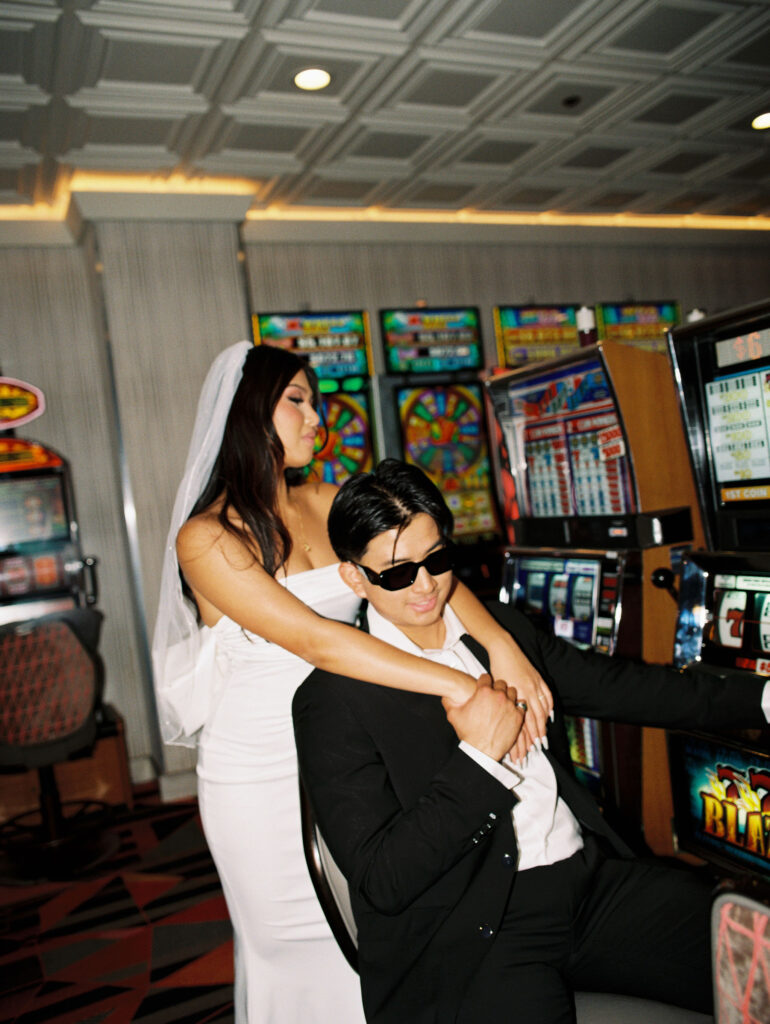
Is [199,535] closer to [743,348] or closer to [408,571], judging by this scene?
[408,571]

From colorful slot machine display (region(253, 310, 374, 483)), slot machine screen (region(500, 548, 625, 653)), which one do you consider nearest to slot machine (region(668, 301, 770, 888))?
slot machine screen (region(500, 548, 625, 653))

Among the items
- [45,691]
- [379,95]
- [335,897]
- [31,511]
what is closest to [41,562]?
[31,511]

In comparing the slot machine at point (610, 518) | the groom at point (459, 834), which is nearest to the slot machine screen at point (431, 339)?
the slot machine at point (610, 518)

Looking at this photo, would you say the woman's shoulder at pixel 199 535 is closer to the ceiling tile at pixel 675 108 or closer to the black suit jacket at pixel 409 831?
the black suit jacket at pixel 409 831

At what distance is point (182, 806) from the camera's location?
414 cm

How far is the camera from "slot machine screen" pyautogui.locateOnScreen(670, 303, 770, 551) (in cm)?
191

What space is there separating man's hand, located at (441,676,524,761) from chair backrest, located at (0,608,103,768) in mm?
2759

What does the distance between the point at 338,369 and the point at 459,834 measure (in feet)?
13.3

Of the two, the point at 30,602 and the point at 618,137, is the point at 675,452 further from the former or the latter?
the point at 30,602

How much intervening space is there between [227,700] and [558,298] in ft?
15.9

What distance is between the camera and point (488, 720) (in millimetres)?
1250

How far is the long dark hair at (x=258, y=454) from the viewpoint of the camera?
1.78 m

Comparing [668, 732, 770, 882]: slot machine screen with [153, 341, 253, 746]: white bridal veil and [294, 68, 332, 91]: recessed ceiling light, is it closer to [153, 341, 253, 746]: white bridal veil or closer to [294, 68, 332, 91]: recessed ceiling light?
[153, 341, 253, 746]: white bridal veil

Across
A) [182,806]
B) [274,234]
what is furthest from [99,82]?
[182,806]
